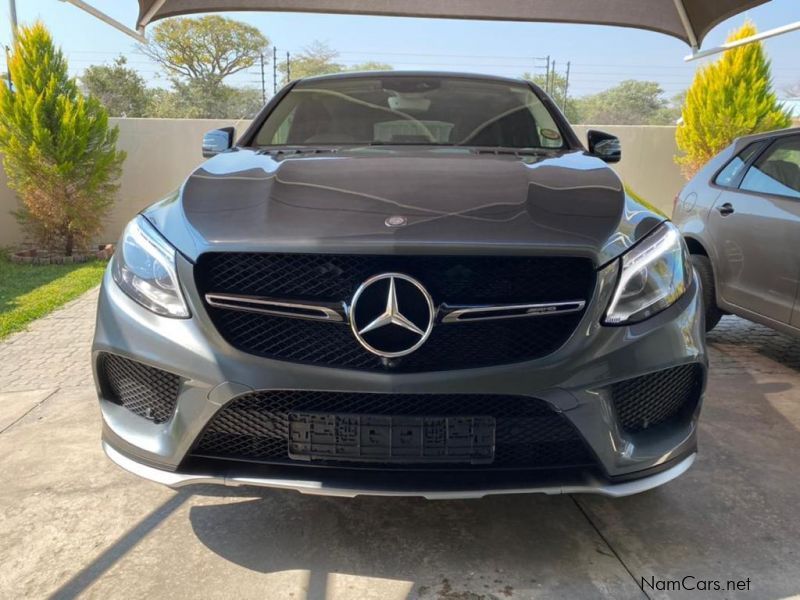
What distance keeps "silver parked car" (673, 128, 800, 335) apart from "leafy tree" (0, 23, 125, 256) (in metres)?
6.82

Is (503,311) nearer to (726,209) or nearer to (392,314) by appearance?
(392,314)

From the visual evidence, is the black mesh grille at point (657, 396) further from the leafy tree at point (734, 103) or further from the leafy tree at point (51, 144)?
the leafy tree at point (734, 103)

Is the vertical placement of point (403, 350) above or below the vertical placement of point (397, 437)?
above

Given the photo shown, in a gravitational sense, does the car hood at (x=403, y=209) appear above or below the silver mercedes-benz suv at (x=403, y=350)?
above

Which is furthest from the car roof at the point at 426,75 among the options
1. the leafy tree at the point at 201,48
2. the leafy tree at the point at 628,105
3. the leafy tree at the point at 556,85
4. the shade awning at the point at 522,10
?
the leafy tree at the point at 201,48

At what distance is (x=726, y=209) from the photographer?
13.0ft

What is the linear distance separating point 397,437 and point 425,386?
0.17m

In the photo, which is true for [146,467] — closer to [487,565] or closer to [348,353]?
[348,353]

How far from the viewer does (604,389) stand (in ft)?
5.65

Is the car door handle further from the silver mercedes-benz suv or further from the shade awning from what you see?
the shade awning

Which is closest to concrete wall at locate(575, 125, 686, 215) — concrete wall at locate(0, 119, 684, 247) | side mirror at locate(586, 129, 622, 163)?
concrete wall at locate(0, 119, 684, 247)

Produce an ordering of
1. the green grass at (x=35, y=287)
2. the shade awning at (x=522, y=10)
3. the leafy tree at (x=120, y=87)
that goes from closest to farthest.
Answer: the green grass at (x=35, y=287)
the shade awning at (x=522, y=10)
the leafy tree at (x=120, y=87)

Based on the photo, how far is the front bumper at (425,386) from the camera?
168cm

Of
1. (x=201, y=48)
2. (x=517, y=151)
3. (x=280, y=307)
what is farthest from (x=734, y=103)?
(x=201, y=48)
